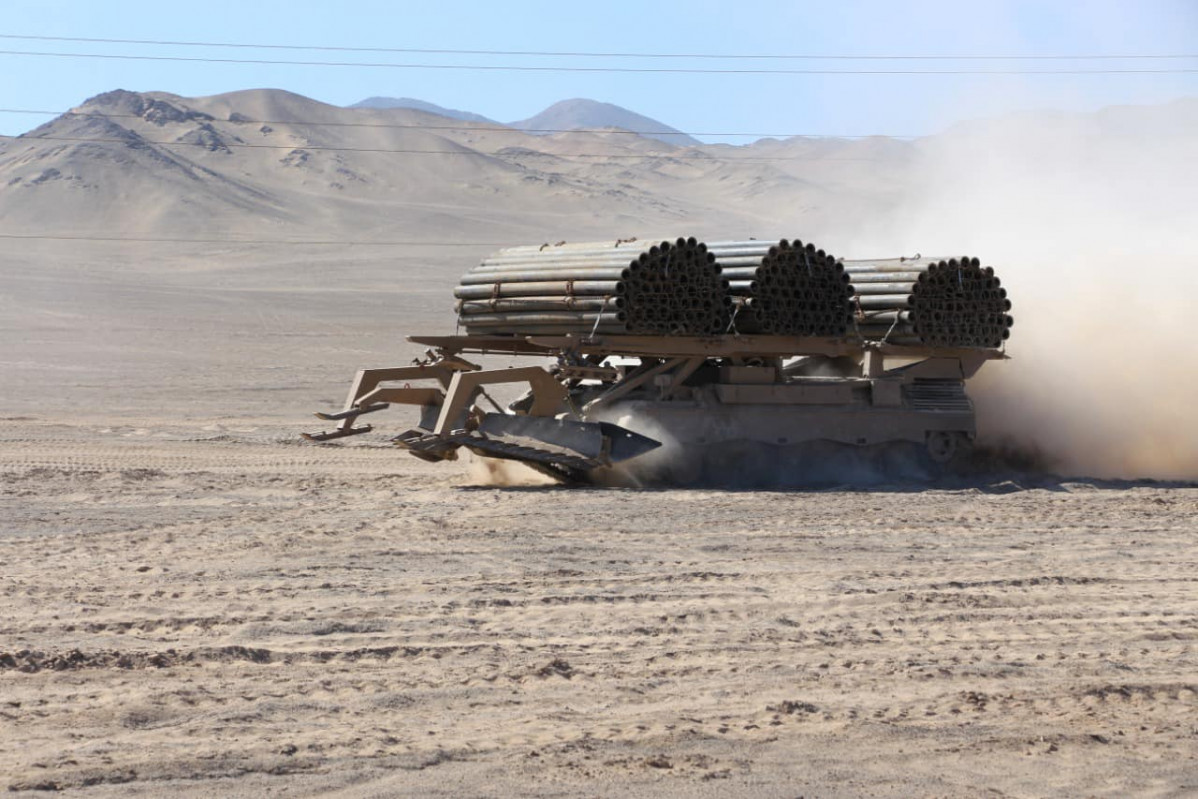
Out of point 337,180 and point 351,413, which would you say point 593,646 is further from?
point 337,180

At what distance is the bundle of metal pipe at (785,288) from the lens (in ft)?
45.9

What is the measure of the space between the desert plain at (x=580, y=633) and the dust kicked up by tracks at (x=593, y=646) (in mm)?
23

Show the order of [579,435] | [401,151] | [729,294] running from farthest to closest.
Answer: [401,151] → [729,294] → [579,435]

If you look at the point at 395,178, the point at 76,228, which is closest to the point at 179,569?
the point at 76,228

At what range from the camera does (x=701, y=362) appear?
46.3 ft

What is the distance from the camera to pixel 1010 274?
17.8m

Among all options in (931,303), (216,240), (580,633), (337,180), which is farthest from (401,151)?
(580,633)

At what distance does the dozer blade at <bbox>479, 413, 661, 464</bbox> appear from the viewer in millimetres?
13219

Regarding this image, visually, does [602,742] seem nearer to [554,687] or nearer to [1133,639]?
[554,687]

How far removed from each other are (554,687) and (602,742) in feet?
2.61

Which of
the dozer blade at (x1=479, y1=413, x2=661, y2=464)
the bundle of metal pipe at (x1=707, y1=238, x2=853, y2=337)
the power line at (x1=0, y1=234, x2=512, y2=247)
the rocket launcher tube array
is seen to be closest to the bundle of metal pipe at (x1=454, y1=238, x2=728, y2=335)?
the rocket launcher tube array

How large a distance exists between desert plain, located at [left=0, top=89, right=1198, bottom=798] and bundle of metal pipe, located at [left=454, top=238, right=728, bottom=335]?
1.51 meters

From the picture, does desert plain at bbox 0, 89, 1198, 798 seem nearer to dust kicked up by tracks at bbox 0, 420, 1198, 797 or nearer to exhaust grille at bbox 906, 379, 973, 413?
dust kicked up by tracks at bbox 0, 420, 1198, 797

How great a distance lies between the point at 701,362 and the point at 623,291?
1.10 meters
